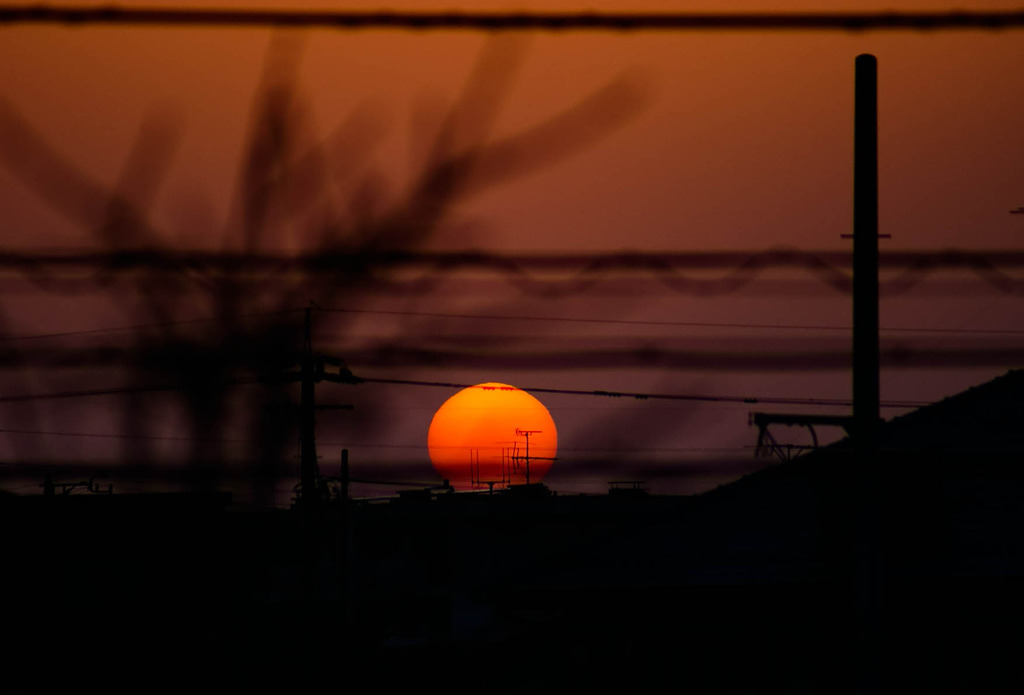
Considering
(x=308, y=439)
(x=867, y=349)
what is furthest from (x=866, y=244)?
(x=308, y=439)

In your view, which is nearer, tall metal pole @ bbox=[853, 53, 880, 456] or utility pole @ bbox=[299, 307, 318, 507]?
tall metal pole @ bbox=[853, 53, 880, 456]

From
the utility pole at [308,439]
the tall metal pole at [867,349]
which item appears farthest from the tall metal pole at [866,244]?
the utility pole at [308,439]

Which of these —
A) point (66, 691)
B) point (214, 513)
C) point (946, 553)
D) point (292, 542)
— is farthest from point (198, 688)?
point (292, 542)

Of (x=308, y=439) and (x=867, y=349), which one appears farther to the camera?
(x=308, y=439)

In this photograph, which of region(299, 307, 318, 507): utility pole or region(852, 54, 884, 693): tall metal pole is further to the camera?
A: region(299, 307, 318, 507): utility pole

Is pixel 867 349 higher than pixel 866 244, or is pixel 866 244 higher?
pixel 866 244

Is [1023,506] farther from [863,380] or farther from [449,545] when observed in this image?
[449,545]

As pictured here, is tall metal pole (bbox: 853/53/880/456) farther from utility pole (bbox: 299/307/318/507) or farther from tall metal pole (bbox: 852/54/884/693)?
utility pole (bbox: 299/307/318/507)

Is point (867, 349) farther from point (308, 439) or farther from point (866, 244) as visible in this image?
point (308, 439)

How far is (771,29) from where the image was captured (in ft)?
18.0

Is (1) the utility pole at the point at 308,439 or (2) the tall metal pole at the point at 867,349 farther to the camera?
(1) the utility pole at the point at 308,439

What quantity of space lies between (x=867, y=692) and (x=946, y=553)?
8.27 m

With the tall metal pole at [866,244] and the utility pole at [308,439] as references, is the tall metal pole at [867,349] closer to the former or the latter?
the tall metal pole at [866,244]

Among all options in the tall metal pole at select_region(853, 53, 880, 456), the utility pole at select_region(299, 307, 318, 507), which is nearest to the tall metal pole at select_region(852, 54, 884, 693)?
the tall metal pole at select_region(853, 53, 880, 456)
